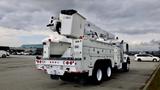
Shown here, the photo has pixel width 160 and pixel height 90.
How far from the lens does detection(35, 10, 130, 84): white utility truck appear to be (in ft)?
36.2

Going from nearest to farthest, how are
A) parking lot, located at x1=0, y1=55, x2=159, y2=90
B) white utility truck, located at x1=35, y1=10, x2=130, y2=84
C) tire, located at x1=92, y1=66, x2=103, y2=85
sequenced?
white utility truck, located at x1=35, y1=10, x2=130, y2=84 → parking lot, located at x1=0, y1=55, x2=159, y2=90 → tire, located at x1=92, y1=66, x2=103, y2=85

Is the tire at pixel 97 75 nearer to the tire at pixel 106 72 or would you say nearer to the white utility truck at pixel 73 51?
the white utility truck at pixel 73 51

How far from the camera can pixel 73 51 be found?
444 inches

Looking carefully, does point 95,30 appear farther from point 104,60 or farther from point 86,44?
point 86,44

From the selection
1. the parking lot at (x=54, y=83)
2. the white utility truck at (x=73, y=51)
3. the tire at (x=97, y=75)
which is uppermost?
the white utility truck at (x=73, y=51)

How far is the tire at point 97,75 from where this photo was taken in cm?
1213

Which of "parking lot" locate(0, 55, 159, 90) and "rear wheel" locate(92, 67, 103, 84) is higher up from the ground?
"rear wheel" locate(92, 67, 103, 84)

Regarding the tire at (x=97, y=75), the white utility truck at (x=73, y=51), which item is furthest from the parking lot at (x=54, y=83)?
the white utility truck at (x=73, y=51)

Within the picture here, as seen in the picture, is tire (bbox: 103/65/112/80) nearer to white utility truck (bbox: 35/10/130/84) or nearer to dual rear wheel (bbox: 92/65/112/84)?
dual rear wheel (bbox: 92/65/112/84)

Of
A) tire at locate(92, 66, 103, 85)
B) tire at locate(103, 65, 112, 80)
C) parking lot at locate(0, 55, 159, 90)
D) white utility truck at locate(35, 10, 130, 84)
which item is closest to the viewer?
white utility truck at locate(35, 10, 130, 84)

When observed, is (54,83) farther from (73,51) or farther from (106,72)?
(106,72)

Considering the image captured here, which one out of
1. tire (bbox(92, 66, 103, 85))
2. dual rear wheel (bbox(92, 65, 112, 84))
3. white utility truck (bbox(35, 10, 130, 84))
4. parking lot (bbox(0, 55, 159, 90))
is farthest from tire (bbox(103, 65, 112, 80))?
tire (bbox(92, 66, 103, 85))

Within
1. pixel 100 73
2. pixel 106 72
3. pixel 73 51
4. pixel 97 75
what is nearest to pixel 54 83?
pixel 97 75

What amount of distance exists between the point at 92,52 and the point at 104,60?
5.98 feet
